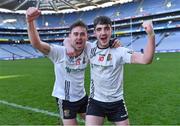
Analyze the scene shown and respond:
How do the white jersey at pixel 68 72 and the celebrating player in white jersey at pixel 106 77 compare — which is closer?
the celebrating player in white jersey at pixel 106 77

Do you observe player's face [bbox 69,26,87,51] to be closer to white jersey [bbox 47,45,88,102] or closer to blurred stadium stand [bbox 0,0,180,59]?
white jersey [bbox 47,45,88,102]

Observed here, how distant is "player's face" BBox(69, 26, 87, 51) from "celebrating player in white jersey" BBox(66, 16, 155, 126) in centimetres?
21

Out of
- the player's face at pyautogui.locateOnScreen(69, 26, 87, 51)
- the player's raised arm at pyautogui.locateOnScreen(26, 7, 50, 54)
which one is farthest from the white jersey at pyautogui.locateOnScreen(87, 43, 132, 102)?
the player's raised arm at pyautogui.locateOnScreen(26, 7, 50, 54)

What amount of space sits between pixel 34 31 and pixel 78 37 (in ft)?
1.94

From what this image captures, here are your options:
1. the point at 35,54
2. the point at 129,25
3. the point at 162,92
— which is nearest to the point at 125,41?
the point at 129,25

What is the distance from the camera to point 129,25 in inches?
2477

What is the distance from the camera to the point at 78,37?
15.1 feet

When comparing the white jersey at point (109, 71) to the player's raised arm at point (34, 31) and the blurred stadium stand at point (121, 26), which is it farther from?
the blurred stadium stand at point (121, 26)

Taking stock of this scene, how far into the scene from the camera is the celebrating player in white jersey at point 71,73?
463cm

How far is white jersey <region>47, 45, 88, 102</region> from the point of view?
15.5 ft

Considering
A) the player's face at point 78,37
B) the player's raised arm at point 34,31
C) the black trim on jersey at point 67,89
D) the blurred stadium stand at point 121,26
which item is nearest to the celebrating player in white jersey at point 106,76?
the player's face at point 78,37

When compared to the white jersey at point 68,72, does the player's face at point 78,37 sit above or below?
above

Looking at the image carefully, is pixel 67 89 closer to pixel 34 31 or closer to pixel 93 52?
pixel 93 52

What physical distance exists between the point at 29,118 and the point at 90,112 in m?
3.81
